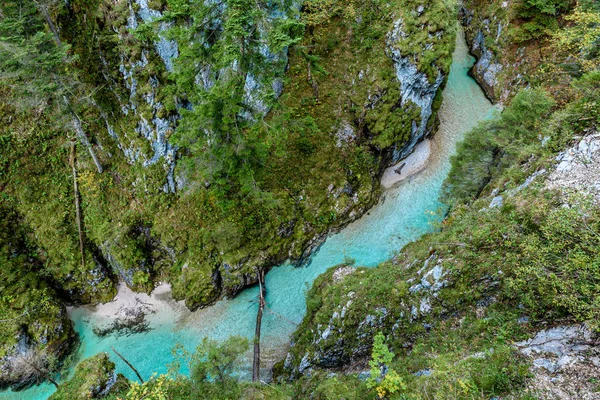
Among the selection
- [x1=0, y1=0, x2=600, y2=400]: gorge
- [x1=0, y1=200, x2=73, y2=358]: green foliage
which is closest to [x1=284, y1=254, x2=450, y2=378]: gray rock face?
[x1=0, y1=0, x2=600, y2=400]: gorge

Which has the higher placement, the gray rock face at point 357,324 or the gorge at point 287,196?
the gorge at point 287,196

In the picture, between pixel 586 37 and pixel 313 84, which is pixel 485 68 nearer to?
pixel 586 37

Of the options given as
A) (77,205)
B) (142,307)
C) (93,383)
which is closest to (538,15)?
(142,307)

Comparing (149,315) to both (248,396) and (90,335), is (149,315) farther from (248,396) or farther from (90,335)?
(248,396)

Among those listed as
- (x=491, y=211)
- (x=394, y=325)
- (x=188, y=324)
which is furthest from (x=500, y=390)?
(x=188, y=324)

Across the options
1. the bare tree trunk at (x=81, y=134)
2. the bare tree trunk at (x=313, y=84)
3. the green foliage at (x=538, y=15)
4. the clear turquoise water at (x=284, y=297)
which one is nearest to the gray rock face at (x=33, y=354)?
the clear turquoise water at (x=284, y=297)

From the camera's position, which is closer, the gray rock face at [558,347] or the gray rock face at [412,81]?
the gray rock face at [558,347]

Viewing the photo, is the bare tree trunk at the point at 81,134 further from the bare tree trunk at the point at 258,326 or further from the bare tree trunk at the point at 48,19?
the bare tree trunk at the point at 258,326
